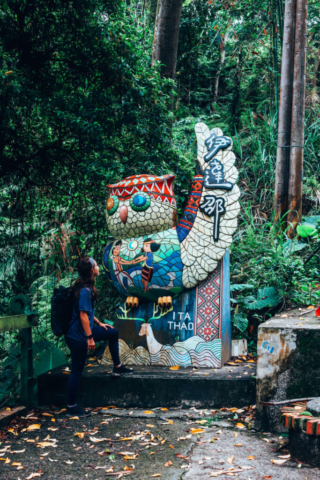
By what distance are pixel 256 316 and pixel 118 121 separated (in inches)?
121

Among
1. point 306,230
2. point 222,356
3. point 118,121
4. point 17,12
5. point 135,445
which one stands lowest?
point 135,445

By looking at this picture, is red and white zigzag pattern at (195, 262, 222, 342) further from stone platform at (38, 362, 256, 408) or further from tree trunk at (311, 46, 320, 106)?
tree trunk at (311, 46, 320, 106)

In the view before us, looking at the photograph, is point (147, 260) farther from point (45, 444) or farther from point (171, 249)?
point (45, 444)

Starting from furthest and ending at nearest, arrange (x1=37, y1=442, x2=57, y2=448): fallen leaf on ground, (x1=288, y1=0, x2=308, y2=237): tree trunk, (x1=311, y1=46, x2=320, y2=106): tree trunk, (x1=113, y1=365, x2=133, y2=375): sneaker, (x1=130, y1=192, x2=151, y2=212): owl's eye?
(x1=311, y1=46, x2=320, y2=106): tree trunk → (x1=288, y1=0, x2=308, y2=237): tree trunk → (x1=130, y1=192, x2=151, y2=212): owl's eye → (x1=113, y1=365, x2=133, y2=375): sneaker → (x1=37, y1=442, x2=57, y2=448): fallen leaf on ground

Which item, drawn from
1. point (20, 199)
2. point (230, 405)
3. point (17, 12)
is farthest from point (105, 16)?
point (230, 405)

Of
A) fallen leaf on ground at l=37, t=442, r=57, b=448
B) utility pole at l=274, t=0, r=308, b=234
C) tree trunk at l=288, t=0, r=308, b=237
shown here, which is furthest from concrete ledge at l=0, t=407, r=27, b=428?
utility pole at l=274, t=0, r=308, b=234

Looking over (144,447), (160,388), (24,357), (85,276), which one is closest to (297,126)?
(85,276)

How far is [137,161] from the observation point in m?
5.89

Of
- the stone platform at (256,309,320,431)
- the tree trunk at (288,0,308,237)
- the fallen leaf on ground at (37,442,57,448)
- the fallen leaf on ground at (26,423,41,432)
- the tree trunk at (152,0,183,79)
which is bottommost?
the fallen leaf on ground at (26,423,41,432)

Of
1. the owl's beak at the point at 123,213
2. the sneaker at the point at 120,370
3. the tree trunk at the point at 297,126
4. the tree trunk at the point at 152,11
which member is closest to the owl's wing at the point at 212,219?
the owl's beak at the point at 123,213

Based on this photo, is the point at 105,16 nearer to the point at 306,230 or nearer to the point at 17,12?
the point at 17,12

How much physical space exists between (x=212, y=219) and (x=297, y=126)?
3190 millimetres

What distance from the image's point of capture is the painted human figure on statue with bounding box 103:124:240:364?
15.5 feet

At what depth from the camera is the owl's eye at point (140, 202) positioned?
15.9 ft
